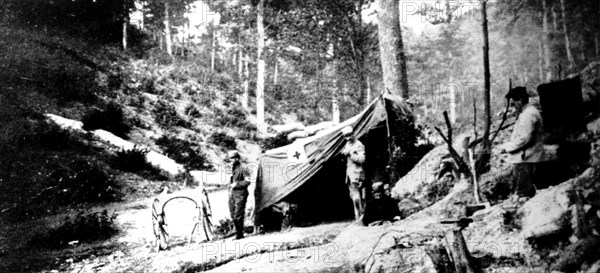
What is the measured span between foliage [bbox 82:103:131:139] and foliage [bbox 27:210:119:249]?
5.86m

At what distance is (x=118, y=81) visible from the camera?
56.9 ft

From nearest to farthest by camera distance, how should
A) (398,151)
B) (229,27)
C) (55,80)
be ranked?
(398,151), (55,80), (229,27)

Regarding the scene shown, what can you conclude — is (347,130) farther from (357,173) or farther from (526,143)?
(526,143)

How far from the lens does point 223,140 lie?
A: 1770 cm

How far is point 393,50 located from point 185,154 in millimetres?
9835

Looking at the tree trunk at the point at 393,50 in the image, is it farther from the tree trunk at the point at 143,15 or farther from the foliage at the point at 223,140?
the tree trunk at the point at 143,15

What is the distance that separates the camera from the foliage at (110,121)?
42.1 ft

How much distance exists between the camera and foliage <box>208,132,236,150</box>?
1747 centimetres

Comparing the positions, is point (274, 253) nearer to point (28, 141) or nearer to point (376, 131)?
point (376, 131)

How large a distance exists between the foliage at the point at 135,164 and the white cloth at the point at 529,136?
10.8 m

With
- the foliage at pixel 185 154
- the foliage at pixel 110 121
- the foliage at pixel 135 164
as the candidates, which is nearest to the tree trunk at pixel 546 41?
the foliage at pixel 135 164

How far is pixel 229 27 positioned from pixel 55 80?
877 cm

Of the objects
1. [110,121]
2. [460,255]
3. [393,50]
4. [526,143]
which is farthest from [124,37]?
[460,255]

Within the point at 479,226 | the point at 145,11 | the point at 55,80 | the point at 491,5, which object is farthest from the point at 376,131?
the point at 145,11
